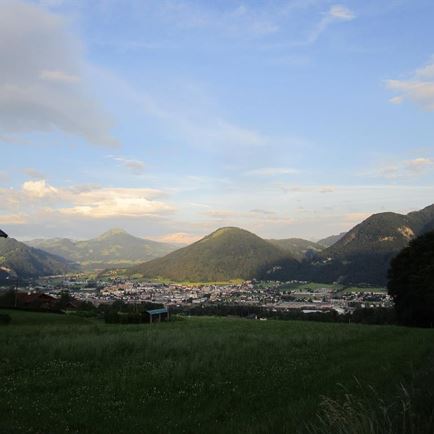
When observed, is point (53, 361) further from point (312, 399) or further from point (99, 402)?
point (312, 399)

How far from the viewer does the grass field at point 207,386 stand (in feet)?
27.7

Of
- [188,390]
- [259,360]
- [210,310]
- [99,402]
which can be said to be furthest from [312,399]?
[210,310]

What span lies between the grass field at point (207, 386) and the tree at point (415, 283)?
30279 millimetres

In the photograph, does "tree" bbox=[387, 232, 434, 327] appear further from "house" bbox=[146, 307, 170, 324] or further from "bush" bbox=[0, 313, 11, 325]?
"bush" bbox=[0, 313, 11, 325]

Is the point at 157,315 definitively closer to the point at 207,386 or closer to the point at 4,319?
the point at 4,319

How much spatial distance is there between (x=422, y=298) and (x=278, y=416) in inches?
1814

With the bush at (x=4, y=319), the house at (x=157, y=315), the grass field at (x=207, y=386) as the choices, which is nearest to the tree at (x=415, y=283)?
the house at (x=157, y=315)

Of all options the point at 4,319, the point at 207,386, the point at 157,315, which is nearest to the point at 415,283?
the point at 157,315

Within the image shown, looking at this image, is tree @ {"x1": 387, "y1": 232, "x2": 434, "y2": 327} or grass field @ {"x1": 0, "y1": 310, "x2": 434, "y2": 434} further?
tree @ {"x1": 387, "y1": 232, "x2": 434, "y2": 327}

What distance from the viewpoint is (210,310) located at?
98.1 m

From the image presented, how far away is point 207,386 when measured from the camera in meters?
12.6

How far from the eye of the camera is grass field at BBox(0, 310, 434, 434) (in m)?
8.45

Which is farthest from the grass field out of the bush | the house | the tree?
the tree

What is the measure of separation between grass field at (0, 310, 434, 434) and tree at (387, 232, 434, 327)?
30279 millimetres
